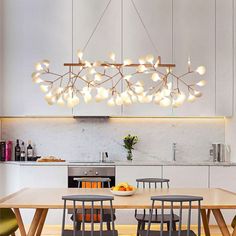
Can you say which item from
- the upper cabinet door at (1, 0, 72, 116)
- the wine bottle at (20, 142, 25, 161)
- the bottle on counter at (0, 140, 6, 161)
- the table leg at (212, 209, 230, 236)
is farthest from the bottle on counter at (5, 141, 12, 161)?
the table leg at (212, 209, 230, 236)

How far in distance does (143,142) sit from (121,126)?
0.37 metres

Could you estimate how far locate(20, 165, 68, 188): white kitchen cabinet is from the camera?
587 centimetres

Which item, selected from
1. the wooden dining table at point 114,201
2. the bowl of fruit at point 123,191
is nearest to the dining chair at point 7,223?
the wooden dining table at point 114,201

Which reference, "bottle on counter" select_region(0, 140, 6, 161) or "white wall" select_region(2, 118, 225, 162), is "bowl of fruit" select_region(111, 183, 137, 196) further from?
"bottle on counter" select_region(0, 140, 6, 161)

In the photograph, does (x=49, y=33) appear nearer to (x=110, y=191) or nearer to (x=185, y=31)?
(x=185, y=31)

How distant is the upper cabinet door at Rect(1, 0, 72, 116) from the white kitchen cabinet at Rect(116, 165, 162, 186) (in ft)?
3.38

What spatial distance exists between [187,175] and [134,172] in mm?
649

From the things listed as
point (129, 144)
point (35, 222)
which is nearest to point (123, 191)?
point (35, 222)

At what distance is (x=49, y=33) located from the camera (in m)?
6.18

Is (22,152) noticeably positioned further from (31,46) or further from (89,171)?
(31,46)

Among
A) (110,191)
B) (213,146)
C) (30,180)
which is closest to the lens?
(110,191)

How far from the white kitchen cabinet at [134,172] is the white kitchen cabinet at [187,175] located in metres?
0.11

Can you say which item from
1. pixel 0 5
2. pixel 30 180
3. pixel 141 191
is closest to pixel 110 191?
pixel 141 191

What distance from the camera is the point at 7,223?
4133 mm
